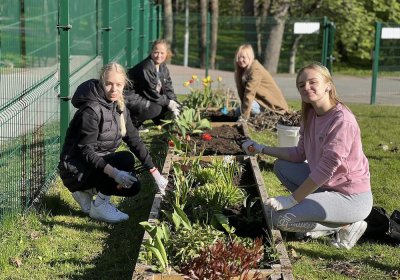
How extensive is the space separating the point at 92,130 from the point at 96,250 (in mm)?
954

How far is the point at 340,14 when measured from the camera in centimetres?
2723

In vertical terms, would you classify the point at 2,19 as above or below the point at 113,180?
above

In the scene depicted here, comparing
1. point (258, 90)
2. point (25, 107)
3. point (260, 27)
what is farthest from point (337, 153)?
point (260, 27)

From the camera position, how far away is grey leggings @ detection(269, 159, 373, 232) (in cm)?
498

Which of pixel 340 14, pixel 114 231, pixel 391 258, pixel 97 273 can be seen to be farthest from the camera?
pixel 340 14

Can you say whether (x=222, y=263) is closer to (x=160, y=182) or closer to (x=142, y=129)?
(x=160, y=182)

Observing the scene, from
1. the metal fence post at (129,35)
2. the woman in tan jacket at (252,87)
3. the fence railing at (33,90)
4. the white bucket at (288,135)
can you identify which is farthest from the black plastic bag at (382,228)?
the metal fence post at (129,35)

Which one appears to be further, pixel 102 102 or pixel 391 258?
pixel 102 102

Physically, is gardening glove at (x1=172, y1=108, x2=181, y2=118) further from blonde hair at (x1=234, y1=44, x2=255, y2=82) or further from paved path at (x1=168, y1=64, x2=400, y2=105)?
paved path at (x1=168, y1=64, x2=400, y2=105)

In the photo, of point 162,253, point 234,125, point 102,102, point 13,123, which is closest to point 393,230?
point 162,253

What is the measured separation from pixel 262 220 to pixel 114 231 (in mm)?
1143

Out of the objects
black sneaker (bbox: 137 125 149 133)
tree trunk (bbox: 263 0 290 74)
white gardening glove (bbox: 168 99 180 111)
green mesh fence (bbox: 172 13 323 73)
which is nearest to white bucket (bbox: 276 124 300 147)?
white gardening glove (bbox: 168 99 180 111)

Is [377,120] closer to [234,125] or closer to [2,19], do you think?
[234,125]

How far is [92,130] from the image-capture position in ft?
18.0
